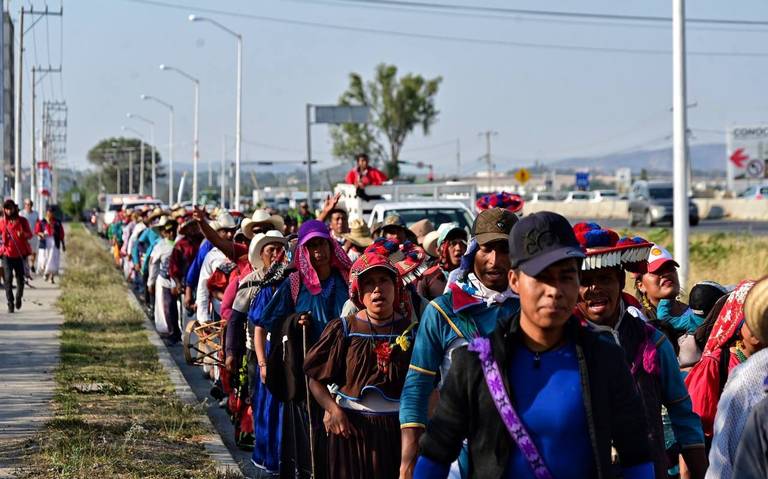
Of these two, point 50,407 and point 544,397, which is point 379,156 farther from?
point 544,397

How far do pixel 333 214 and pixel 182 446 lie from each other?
5998mm

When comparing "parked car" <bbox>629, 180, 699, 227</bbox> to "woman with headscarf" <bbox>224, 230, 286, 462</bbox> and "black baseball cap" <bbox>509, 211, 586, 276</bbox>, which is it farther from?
"black baseball cap" <bbox>509, 211, 586, 276</bbox>

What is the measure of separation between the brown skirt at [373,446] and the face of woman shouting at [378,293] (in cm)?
49

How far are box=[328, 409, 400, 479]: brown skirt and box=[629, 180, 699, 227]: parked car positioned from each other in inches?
1755

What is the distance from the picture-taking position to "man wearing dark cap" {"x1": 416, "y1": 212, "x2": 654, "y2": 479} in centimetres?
400

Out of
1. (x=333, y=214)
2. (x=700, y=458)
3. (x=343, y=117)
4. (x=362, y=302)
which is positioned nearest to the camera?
(x=700, y=458)

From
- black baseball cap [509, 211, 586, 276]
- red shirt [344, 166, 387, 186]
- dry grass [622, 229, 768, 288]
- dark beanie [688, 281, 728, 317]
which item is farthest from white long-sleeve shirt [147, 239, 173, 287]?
black baseball cap [509, 211, 586, 276]

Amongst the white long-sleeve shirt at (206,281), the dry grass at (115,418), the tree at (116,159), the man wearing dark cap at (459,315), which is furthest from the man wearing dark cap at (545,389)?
the tree at (116,159)

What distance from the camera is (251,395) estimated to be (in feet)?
32.3

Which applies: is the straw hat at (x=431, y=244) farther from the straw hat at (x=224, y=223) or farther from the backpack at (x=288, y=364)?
the straw hat at (x=224, y=223)

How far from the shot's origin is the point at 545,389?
4.01m

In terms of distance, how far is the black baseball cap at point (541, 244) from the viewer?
404cm

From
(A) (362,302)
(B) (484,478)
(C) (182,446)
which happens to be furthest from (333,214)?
(B) (484,478)

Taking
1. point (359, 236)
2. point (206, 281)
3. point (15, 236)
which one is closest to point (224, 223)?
point (206, 281)
